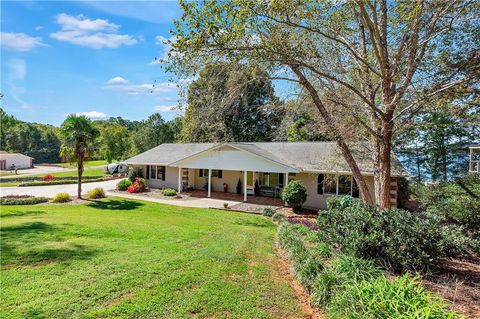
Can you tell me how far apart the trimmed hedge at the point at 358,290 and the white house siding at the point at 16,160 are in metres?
63.1

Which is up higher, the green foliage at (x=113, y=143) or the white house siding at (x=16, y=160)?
the green foliage at (x=113, y=143)

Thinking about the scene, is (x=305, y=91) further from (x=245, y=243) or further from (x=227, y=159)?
(x=227, y=159)

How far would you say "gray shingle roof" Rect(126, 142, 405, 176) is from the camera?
14.4m

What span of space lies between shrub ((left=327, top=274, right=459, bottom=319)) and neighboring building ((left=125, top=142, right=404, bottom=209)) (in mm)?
8817

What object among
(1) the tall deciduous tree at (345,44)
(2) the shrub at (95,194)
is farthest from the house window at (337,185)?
(2) the shrub at (95,194)

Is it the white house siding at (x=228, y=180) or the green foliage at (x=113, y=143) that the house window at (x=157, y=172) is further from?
the green foliage at (x=113, y=143)

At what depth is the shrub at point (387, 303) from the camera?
3410 millimetres

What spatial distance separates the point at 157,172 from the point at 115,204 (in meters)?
8.78

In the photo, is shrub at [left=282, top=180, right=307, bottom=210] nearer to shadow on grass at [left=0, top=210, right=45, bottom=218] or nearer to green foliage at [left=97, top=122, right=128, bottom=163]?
shadow on grass at [left=0, top=210, right=45, bottom=218]

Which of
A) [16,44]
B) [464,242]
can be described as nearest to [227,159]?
[16,44]

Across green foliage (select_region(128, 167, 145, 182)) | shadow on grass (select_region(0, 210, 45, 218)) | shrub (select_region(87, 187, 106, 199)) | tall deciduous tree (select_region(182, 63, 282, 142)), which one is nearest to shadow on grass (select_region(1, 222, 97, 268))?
shadow on grass (select_region(0, 210, 45, 218))

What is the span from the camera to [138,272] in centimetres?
641

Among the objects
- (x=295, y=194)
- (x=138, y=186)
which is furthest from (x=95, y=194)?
(x=295, y=194)

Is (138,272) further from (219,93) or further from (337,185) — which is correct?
(337,185)
